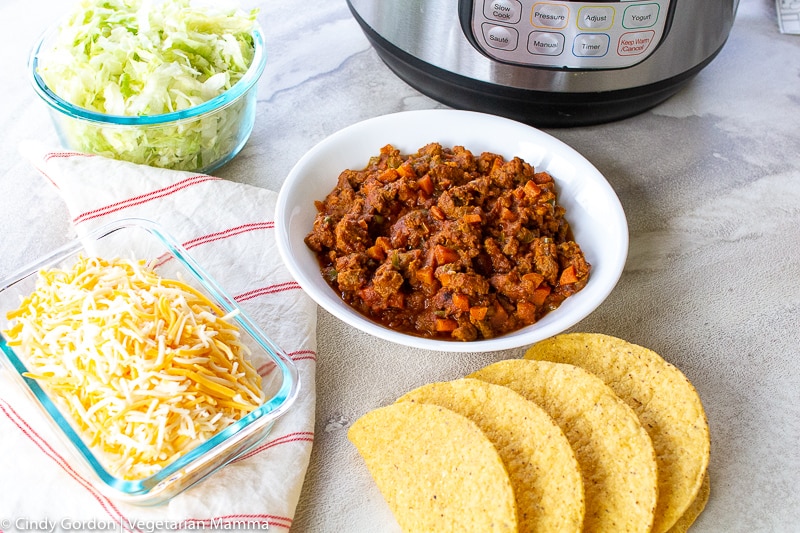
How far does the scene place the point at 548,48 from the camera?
237cm

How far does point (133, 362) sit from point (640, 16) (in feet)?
5.56

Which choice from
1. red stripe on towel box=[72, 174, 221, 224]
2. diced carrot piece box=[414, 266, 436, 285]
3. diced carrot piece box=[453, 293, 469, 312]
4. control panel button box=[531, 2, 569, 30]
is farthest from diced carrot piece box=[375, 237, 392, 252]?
control panel button box=[531, 2, 569, 30]

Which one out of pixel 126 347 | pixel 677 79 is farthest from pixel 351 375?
pixel 677 79

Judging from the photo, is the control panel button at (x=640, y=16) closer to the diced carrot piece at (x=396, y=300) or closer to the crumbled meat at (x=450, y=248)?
the crumbled meat at (x=450, y=248)

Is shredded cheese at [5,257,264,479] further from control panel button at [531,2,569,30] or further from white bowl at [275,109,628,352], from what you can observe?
control panel button at [531,2,569,30]

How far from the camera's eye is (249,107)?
2680mm

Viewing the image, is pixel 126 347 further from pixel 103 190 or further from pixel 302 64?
pixel 302 64

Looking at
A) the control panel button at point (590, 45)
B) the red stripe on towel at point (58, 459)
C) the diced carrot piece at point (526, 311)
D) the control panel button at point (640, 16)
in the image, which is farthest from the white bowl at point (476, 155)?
the red stripe on towel at point (58, 459)

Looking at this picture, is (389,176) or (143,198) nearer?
(389,176)

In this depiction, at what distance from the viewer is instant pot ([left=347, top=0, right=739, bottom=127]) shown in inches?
90.7

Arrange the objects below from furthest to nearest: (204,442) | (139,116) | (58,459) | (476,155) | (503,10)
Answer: (476,155) < (139,116) < (503,10) < (58,459) < (204,442)

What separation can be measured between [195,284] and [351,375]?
18.9 inches

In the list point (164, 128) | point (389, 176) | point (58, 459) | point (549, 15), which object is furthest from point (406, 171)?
point (58, 459)

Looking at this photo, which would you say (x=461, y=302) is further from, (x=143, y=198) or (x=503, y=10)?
(x=143, y=198)
